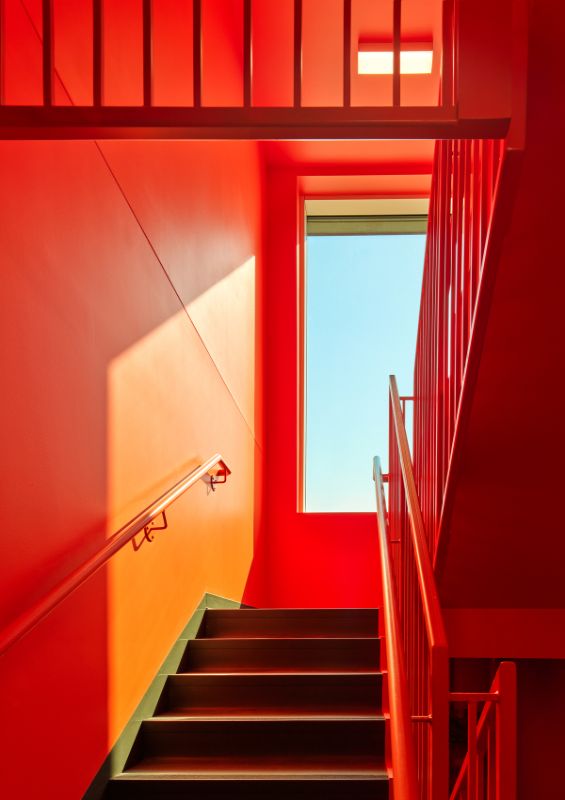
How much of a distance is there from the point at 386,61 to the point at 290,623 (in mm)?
4209

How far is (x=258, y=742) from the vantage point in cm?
350

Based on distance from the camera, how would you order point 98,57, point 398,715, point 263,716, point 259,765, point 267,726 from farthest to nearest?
point 263,716, point 267,726, point 259,765, point 398,715, point 98,57

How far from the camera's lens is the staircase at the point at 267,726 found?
3127 mm

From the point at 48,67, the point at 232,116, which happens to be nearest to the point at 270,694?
the point at 232,116

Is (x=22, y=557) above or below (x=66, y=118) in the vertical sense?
below

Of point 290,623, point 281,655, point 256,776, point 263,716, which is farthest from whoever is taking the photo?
point 290,623

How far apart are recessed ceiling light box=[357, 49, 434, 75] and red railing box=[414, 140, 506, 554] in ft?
9.73

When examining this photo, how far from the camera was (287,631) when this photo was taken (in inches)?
187

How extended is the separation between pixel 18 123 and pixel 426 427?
111 inches

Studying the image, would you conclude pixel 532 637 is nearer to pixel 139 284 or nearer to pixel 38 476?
pixel 139 284

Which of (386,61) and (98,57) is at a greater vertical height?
(386,61)

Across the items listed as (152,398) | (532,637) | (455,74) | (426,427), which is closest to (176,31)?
(152,398)

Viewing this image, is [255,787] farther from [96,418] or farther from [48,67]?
[48,67]

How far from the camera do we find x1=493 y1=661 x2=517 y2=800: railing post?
258 centimetres
